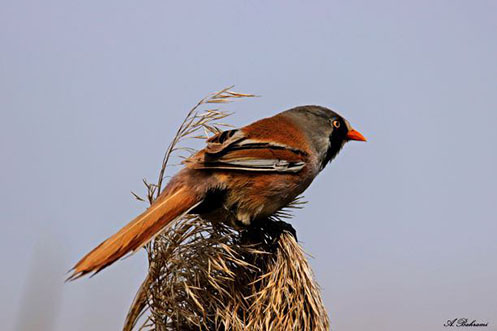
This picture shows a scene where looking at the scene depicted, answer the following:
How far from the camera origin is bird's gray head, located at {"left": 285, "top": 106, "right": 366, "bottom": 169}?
394cm

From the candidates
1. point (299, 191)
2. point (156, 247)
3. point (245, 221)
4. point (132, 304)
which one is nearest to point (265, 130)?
point (299, 191)

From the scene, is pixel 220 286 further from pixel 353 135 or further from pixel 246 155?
pixel 353 135

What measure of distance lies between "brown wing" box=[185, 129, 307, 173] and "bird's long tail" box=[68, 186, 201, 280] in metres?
0.27

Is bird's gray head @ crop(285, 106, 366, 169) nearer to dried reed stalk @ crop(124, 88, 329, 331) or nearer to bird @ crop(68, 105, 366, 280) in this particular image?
bird @ crop(68, 105, 366, 280)

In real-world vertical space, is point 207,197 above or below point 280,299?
above

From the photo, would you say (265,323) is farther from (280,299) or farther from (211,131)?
(211,131)

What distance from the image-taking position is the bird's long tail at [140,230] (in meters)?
A: 2.43

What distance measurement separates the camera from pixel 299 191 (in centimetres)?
370

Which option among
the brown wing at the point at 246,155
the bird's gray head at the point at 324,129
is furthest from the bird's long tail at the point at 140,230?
the bird's gray head at the point at 324,129

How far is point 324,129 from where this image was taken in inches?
157

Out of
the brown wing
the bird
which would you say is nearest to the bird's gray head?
the bird

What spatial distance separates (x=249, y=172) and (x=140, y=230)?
95cm

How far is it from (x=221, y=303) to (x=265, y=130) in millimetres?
1196

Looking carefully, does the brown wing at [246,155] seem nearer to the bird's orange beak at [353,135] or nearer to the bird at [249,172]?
the bird at [249,172]
